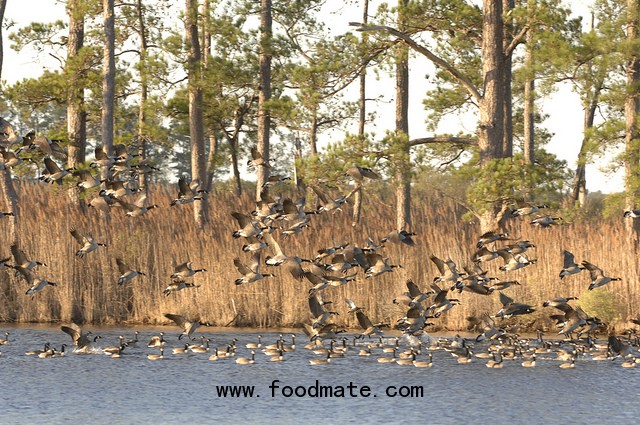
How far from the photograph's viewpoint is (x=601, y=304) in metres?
21.4

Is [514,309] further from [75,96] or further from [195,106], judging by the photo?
[75,96]

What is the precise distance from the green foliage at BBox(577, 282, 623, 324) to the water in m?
2.95

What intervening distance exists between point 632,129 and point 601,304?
23.3 feet

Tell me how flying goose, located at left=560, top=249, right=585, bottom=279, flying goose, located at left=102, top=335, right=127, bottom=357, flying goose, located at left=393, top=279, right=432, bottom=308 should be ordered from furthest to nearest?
flying goose, located at left=393, top=279, right=432, bottom=308 < flying goose, located at left=560, top=249, right=585, bottom=279 < flying goose, located at left=102, top=335, right=127, bottom=357

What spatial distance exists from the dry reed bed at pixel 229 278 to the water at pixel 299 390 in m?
3.25

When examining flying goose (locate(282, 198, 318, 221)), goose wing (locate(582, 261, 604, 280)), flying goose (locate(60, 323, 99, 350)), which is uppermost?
flying goose (locate(282, 198, 318, 221))

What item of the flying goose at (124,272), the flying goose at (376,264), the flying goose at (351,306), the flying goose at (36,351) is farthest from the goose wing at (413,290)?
the flying goose at (36,351)

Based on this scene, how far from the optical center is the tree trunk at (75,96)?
29.7 metres

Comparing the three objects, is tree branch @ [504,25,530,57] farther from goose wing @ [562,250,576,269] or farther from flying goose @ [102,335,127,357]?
flying goose @ [102,335,127,357]

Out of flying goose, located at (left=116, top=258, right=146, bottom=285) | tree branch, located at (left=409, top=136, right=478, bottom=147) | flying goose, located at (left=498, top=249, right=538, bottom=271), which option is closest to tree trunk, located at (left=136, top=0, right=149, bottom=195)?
tree branch, located at (left=409, top=136, right=478, bottom=147)

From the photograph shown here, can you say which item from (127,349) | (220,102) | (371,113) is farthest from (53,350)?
(371,113)

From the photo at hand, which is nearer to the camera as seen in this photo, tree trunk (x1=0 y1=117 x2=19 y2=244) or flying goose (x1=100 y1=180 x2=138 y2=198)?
flying goose (x1=100 y1=180 x2=138 y2=198)

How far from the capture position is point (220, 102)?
37.9 metres

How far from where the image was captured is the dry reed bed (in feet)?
73.0
